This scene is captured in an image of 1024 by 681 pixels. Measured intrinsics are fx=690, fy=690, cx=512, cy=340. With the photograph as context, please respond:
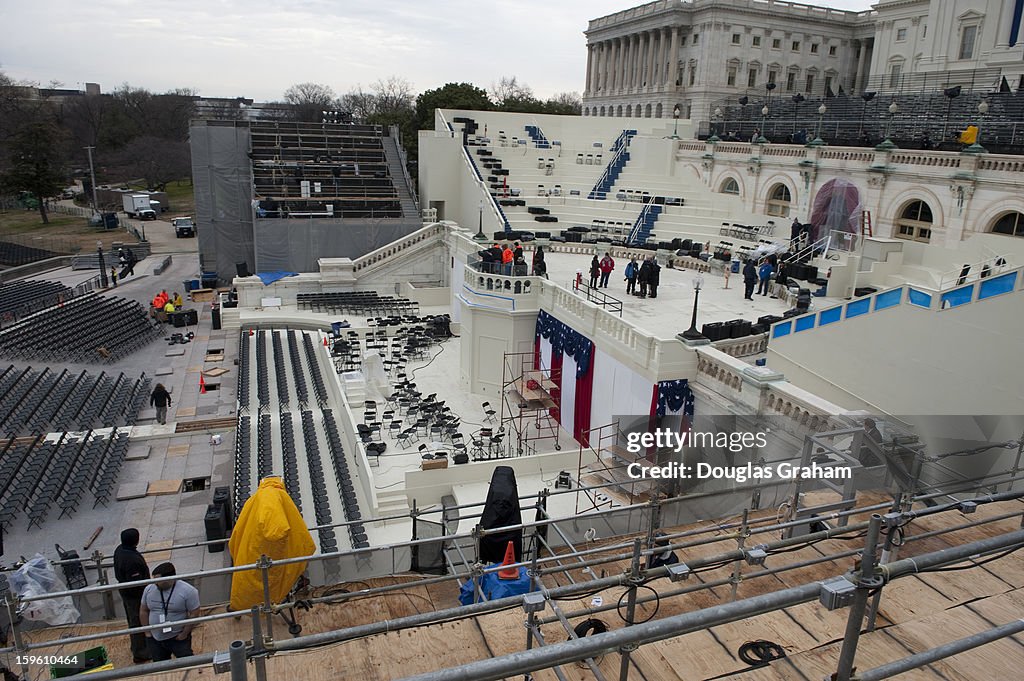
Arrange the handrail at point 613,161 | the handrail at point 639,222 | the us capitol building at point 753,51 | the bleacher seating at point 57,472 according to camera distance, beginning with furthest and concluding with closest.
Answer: the us capitol building at point 753,51, the handrail at point 613,161, the handrail at point 639,222, the bleacher seating at point 57,472

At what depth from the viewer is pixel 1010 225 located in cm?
2669

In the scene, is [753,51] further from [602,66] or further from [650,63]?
[602,66]

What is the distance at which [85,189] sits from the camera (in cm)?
8425

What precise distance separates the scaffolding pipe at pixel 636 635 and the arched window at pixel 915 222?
30.1m

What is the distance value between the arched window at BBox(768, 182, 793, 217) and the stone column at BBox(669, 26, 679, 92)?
37.4 metres

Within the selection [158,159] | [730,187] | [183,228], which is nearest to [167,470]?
[730,187]

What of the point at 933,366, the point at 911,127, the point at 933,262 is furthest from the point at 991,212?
the point at 933,366

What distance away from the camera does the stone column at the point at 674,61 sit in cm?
6938

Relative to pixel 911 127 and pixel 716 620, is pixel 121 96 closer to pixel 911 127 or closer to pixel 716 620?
pixel 911 127

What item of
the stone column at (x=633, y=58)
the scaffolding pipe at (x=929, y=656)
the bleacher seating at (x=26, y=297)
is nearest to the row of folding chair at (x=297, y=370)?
the bleacher seating at (x=26, y=297)

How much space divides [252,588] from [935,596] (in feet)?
23.0

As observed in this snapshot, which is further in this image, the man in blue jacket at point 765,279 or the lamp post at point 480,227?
the lamp post at point 480,227

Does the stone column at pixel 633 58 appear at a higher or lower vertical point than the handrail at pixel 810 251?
higher

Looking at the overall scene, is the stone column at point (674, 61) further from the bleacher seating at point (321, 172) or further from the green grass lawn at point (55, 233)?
the green grass lawn at point (55, 233)
